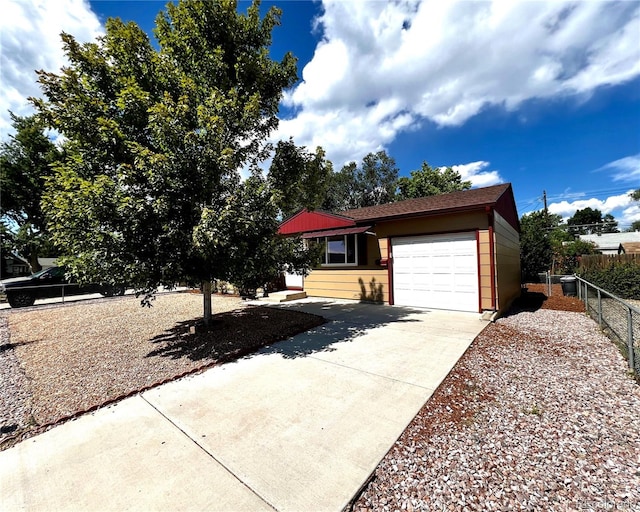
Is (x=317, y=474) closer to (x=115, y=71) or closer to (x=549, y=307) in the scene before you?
(x=115, y=71)

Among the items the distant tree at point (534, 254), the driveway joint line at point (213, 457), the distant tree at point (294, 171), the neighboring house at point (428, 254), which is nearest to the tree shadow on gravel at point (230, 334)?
the driveway joint line at point (213, 457)

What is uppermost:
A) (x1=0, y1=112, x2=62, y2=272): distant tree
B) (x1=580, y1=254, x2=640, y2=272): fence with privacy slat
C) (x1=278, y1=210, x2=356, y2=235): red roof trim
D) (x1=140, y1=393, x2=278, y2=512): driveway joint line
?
(x1=0, y1=112, x2=62, y2=272): distant tree

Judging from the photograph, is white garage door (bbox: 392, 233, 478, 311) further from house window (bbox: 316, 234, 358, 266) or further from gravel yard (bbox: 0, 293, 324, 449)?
gravel yard (bbox: 0, 293, 324, 449)

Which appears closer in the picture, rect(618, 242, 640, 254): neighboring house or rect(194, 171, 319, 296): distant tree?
rect(194, 171, 319, 296): distant tree

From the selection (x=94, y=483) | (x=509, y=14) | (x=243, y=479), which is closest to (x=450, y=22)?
(x=509, y=14)

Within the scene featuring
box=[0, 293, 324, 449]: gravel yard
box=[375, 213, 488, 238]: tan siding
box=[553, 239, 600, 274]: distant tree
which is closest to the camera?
box=[0, 293, 324, 449]: gravel yard

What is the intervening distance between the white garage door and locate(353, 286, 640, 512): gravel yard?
3.55m

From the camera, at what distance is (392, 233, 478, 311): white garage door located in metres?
7.80

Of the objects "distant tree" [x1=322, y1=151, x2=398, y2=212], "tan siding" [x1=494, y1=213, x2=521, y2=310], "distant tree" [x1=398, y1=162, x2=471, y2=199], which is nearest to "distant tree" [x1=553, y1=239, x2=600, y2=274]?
"distant tree" [x1=398, y1=162, x2=471, y2=199]

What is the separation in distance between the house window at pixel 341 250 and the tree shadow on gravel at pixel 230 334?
3.44 metres

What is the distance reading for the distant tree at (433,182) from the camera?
2905cm

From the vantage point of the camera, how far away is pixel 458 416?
2.94 m

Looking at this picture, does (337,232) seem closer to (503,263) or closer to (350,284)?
(350,284)

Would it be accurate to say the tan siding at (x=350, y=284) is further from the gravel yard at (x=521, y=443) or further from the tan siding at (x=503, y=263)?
the gravel yard at (x=521, y=443)
